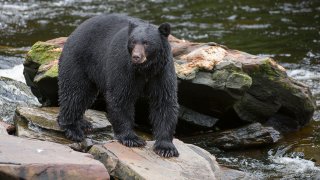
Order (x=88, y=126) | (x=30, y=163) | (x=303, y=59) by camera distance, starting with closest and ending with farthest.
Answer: (x=30, y=163) < (x=88, y=126) < (x=303, y=59)

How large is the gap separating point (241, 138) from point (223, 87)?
875mm

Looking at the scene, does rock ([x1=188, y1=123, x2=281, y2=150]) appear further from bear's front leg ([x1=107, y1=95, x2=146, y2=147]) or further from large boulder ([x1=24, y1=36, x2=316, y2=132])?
bear's front leg ([x1=107, y1=95, x2=146, y2=147])

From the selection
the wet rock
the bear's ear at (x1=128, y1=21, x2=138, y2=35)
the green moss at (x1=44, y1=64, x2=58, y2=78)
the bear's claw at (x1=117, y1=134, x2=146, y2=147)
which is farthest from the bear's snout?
the wet rock

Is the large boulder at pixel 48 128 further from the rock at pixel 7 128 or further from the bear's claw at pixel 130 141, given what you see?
the bear's claw at pixel 130 141

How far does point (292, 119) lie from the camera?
10406 millimetres

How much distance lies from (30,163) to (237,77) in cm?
393

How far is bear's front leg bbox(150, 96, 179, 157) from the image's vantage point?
7.04 m

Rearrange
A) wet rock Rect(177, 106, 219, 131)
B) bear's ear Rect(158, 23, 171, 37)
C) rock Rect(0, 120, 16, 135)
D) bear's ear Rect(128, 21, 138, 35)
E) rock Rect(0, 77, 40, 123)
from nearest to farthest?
bear's ear Rect(158, 23, 171, 37) < bear's ear Rect(128, 21, 138, 35) < rock Rect(0, 120, 16, 135) < wet rock Rect(177, 106, 219, 131) < rock Rect(0, 77, 40, 123)

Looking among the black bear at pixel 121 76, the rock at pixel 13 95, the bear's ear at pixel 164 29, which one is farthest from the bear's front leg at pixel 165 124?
the rock at pixel 13 95

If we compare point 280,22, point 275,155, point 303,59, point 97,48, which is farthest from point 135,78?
point 280,22

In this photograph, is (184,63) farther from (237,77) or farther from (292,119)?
(292,119)

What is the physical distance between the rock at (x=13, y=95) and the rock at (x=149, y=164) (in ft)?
10.3

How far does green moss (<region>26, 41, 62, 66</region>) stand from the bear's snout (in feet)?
10.5

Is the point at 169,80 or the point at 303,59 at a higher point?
the point at 169,80
